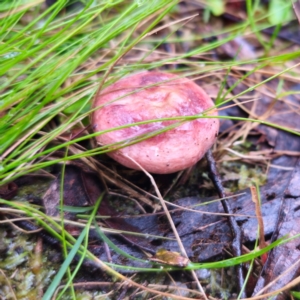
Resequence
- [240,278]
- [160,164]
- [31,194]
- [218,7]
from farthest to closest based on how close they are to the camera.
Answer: [218,7], [31,194], [160,164], [240,278]

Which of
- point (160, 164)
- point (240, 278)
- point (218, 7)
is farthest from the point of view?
point (218, 7)

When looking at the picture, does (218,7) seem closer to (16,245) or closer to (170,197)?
(170,197)

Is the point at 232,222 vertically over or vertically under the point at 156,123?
under

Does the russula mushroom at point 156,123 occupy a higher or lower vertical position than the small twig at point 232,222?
higher

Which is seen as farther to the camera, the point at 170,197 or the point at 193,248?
the point at 170,197

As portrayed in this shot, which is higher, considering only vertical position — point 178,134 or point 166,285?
point 178,134

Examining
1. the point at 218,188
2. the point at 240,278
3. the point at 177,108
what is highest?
the point at 177,108

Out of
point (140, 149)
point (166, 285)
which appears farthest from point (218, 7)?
point (166, 285)

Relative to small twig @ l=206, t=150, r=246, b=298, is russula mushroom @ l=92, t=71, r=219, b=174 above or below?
above
